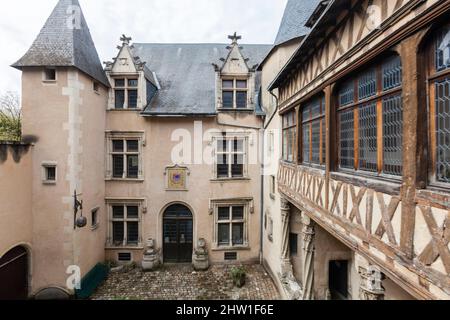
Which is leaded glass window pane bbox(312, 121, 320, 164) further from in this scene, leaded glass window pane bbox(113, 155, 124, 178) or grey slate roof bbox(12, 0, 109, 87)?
leaded glass window pane bbox(113, 155, 124, 178)

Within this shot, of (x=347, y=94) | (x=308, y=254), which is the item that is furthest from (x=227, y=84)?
(x=308, y=254)

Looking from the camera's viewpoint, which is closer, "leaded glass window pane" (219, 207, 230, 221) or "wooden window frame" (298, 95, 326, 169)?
"wooden window frame" (298, 95, 326, 169)

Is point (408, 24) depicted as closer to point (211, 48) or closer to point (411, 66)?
point (411, 66)

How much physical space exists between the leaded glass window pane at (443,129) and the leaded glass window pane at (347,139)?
4.33 ft

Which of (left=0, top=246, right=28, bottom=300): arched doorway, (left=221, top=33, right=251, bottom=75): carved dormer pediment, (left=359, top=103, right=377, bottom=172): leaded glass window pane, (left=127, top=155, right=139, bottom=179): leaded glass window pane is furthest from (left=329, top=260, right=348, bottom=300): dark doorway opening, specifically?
(left=0, top=246, right=28, bottom=300): arched doorway

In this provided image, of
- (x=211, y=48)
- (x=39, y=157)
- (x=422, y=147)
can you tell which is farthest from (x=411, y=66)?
(x=211, y=48)

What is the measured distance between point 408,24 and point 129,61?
9018mm

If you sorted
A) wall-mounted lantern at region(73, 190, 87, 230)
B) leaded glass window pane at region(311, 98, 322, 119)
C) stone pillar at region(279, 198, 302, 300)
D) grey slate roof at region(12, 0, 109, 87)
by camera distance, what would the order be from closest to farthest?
leaded glass window pane at region(311, 98, 322, 119), stone pillar at region(279, 198, 302, 300), wall-mounted lantern at region(73, 190, 87, 230), grey slate roof at region(12, 0, 109, 87)

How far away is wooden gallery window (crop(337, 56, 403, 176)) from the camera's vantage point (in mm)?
2457

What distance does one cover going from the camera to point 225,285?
765 centimetres

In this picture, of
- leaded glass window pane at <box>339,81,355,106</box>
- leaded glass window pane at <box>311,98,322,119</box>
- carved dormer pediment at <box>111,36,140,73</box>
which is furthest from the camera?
carved dormer pediment at <box>111,36,140,73</box>

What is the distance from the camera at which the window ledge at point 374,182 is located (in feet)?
7.74

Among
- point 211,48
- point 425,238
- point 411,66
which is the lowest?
point 425,238
